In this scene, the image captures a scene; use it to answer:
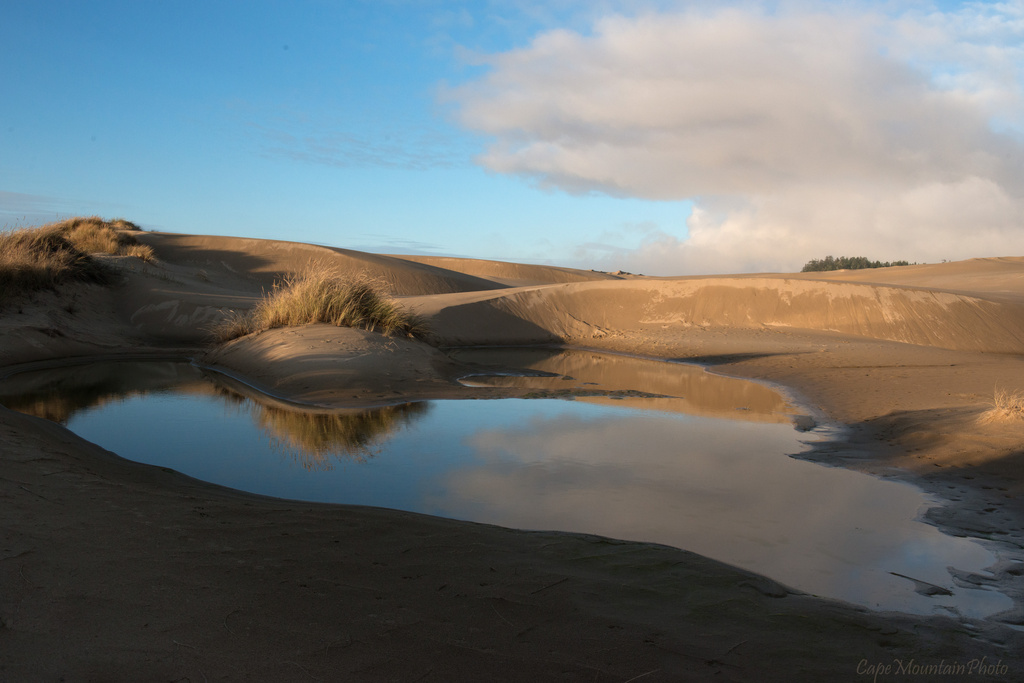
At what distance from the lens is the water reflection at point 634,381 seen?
7949mm

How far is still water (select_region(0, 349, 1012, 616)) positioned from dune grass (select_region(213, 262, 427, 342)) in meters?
2.15

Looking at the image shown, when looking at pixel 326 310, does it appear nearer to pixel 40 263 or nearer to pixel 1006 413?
pixel 40 263

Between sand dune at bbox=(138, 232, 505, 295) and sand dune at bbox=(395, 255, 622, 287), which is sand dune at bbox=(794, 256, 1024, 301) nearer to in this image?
sand dune at bbox=(138, 232, 505, 295)

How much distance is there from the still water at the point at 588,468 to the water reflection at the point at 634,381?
8 cm

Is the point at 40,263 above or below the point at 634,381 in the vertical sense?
above

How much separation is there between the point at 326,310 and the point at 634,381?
4.85m

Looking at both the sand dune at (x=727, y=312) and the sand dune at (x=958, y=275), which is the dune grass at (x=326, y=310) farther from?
the sand dune at (x=958, y=275)

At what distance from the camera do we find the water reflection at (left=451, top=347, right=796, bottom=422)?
7949mm

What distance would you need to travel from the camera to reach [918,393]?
8.22 meters

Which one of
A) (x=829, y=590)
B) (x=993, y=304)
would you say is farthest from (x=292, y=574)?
(x=993, y=304)

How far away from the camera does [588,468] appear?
5.05 meters

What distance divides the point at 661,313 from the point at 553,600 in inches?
612

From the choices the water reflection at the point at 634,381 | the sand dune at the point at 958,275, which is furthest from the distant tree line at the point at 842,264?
the water reflection at the point at 634,381

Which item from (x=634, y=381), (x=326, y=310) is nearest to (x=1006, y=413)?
(x=634, y=381)
